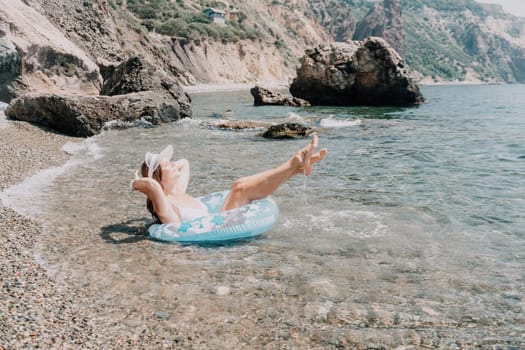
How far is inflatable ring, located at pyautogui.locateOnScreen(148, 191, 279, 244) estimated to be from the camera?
5.60m

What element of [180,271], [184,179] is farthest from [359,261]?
[184,179]

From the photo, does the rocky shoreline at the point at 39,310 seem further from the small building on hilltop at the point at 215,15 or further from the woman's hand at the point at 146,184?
the small building on hilltop at the point at 215,15

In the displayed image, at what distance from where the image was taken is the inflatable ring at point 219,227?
5598mm

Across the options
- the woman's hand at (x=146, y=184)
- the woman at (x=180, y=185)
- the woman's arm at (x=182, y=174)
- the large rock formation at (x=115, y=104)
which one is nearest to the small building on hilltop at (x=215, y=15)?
the large rock formation at (x=115, y=104)

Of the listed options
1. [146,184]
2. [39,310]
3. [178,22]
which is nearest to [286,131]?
[146,184]

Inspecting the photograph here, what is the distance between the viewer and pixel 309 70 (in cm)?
3175

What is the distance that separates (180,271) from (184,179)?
1.67m

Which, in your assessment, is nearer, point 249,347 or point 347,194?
point 249,347

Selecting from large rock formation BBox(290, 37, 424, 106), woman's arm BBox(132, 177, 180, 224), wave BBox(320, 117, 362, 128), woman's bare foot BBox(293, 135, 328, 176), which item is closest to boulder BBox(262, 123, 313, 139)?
wave BBox(320, 117, 362, 128)

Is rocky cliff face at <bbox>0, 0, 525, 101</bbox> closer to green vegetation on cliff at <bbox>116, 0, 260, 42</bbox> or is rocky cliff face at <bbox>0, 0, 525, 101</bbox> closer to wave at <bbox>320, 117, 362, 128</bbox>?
green vegetation on cliff at <bbox>116, 0, 260, 42</bbox>

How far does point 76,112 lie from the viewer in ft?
48.2

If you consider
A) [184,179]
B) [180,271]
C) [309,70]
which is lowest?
[180,271]

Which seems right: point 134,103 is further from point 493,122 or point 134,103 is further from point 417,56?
point 417,56

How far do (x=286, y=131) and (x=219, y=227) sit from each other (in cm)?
1003
